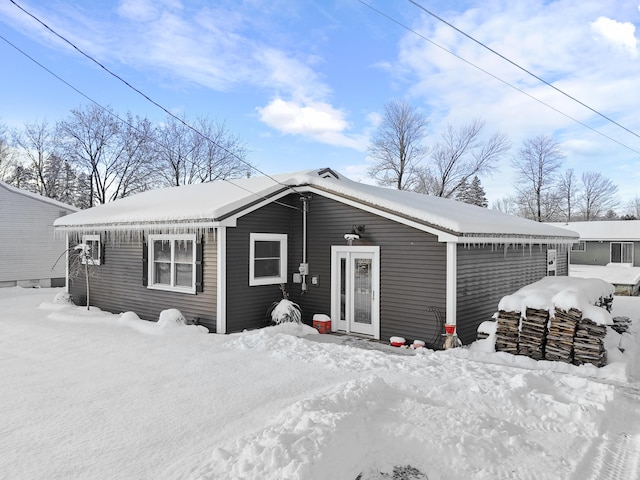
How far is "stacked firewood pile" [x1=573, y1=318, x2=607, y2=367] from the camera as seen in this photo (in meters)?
6.54

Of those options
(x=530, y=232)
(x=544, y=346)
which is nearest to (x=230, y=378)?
(x=544, y=346)

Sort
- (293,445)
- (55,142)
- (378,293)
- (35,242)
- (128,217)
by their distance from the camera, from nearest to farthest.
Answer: (293,445) → (378,293) → (128,217) → (35,242) → (55,142)

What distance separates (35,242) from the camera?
17.5 m

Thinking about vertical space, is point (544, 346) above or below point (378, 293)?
below

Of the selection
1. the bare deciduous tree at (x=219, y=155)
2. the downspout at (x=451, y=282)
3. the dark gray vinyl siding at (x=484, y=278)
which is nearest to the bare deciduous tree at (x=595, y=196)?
the bare deciduous tree at (x=219, y=155)

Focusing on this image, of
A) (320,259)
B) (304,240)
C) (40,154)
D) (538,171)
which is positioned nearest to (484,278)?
(320,259)

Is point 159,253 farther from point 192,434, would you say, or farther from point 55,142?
point 55,142

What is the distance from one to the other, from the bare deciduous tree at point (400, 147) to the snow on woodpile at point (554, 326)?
24820 mm

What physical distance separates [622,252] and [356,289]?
69.7 ft

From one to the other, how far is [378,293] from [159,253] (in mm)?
5390

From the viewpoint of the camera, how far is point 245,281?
9.02m

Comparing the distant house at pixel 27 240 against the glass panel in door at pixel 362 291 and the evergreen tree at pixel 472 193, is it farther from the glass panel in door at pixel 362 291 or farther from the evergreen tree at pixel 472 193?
the evergreen tree at pixel 472 193

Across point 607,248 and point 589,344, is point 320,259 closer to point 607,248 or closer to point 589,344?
point 589,344

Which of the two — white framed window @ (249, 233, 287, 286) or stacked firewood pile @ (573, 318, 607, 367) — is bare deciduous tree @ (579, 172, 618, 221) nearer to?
stacked firewood pile @ (573, 318, 607, 367)
